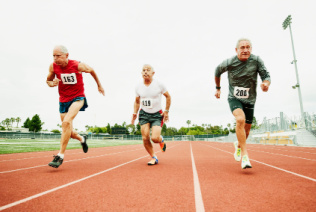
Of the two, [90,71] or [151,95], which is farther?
[151,95]

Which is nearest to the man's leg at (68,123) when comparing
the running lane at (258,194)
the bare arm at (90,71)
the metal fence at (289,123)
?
the bare arm at (90,71)

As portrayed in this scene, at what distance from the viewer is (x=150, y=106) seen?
4688mm

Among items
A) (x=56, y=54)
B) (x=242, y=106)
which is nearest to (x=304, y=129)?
(x=242, y=106)

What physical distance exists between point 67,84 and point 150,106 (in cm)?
175

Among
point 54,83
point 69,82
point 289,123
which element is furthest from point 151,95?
point 289,123

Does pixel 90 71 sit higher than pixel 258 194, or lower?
higher

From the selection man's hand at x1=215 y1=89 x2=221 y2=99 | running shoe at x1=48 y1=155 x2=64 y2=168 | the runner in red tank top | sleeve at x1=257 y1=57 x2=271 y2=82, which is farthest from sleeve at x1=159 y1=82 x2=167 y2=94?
running shoe at x1=48 y1=155 x2=64 y2=168

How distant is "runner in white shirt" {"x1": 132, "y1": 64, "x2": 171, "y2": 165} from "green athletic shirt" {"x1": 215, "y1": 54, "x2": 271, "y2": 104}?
4.93 ft

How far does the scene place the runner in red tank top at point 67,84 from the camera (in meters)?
3.91

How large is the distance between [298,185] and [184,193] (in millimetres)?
1573

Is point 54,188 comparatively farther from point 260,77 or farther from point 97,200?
point 260,77

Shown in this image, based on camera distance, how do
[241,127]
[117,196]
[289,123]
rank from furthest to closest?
1. [289,123]
2. [241,127]
3. [117,196]

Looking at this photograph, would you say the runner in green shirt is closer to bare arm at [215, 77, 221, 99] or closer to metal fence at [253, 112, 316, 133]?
bare arm at [215, 77, 221, 99]

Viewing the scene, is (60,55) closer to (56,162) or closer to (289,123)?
(56,162)
